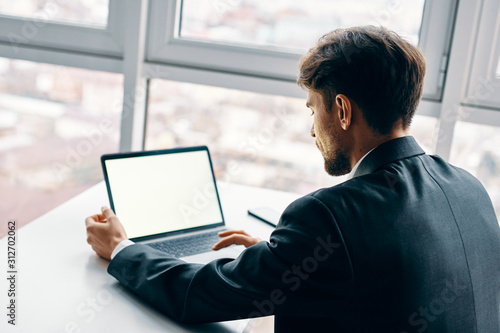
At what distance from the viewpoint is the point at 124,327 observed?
3.09 feet

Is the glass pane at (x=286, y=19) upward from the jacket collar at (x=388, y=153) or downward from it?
upward

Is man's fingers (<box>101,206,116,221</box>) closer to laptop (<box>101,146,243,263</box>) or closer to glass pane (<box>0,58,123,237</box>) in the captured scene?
laptop (<box>101,146,243,263</box>)

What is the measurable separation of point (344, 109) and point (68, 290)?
0.69 m

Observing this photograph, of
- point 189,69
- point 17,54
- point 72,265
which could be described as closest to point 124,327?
point 72,265

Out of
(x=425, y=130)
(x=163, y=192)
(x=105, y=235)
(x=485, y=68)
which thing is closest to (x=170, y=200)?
(x=163, y=192)

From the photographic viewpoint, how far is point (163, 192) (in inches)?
56.4

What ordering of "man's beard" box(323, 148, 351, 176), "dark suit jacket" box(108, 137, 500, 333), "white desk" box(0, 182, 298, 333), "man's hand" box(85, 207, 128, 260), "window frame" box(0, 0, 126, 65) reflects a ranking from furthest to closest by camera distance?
1. "window frame" box(0, 0, 126, 65)
2. "man's hand" box(85, 207, 128, 260)
3. "man's beard" box(323, 148, 351, 176)
4. "white desk" box(0, 182, 298, 333)
5. "dark suit jacket" box(108, 137, 500, 333)

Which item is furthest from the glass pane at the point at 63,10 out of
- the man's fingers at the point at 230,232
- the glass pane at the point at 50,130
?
the man's fingers at the point at 230,232

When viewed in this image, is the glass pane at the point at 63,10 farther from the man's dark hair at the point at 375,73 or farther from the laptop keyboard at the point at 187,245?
the man's dark hair at the point at 375,73

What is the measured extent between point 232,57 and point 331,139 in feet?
3.28

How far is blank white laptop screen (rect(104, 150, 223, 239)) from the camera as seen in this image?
1348 millimetres

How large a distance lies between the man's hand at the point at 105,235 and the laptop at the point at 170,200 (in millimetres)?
111

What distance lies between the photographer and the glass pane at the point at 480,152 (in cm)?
190

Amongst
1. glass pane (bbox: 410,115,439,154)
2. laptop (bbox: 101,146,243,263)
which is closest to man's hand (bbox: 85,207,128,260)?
laptop (bbox: 101,146,243,263)
